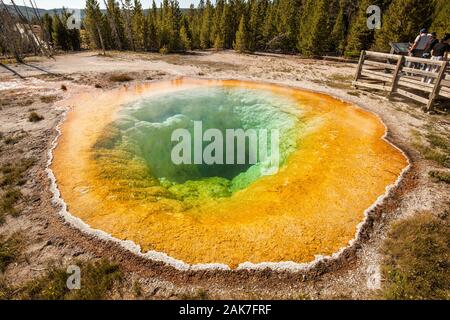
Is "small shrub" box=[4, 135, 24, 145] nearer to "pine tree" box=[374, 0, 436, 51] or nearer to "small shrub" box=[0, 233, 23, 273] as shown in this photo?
"small shrub" box=[0, 233, 23, 273]

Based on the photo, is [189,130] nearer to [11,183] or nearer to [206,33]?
[11,183]

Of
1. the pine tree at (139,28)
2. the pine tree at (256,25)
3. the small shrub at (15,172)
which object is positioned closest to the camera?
the small shrub at (15,172)

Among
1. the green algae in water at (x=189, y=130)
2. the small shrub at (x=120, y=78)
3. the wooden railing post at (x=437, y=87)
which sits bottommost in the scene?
the green algae in water at (x=189, y=130)

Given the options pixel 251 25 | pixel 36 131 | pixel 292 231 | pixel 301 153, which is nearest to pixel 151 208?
pixel 292 231

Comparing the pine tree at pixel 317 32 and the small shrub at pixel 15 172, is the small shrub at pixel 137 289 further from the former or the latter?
the pine tree at pixel 317 32

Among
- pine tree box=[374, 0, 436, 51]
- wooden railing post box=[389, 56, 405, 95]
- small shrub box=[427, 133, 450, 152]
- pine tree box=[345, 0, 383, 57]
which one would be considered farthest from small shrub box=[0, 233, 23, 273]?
pine tree box=[345, 0, 383, 57]

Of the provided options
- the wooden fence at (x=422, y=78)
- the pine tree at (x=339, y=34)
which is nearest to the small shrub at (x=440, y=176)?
the wooden fence at (x=422, y=78)
